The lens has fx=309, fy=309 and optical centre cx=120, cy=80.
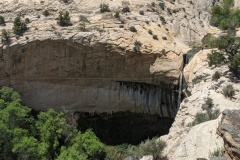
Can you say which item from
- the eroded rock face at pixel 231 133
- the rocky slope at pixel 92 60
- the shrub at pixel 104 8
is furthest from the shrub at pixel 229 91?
the shrub at pixel 104 8

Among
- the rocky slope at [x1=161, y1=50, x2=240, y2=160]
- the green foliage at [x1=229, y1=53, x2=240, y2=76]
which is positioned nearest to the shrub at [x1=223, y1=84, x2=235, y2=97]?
the rocky slope at [x1=161, y1=50, x2=240, y2=160]

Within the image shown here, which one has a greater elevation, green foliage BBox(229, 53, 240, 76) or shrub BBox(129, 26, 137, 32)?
shrub BBox(129, 26, 137, 32)

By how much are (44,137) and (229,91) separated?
Result: 41.2 ft

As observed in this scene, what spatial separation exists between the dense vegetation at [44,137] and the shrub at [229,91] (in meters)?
6.08

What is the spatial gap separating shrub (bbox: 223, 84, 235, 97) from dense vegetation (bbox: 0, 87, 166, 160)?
20.0 ft

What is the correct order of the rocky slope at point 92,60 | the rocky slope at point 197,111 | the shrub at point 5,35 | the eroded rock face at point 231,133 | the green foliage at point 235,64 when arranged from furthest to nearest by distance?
the shrub at point 5,35
the rocky slope at point 92,60
the green foliage at point 235,64
the rocky slope at point 197,111
the eroded rock face at point 231,133

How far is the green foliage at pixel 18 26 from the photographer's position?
24.1 meters

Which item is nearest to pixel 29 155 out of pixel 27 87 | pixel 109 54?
pixel 27 87

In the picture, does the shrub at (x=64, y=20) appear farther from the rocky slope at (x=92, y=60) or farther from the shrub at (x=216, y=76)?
the shrub at (x=216, y=76)

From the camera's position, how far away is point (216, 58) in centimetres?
1939

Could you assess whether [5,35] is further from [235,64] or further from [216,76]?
[235,64]

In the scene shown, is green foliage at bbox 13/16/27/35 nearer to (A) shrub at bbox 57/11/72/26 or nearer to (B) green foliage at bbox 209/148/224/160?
(A) shrub at bbox 57/11/72/26

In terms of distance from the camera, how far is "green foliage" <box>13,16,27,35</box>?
79.2 feet

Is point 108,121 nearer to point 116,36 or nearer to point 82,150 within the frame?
point 82,150
